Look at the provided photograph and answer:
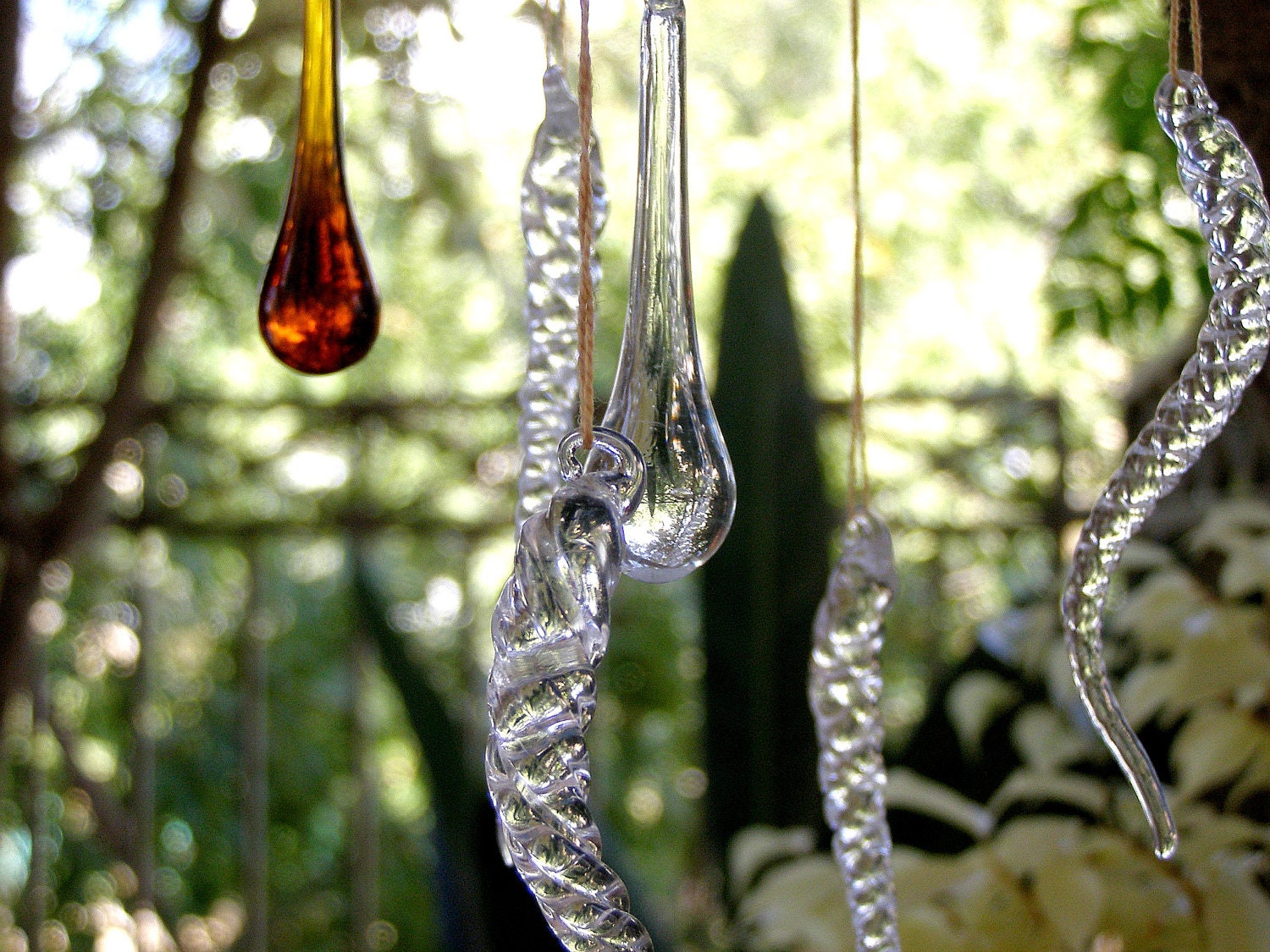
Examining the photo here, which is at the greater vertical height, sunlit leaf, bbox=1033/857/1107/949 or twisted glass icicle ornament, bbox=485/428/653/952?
twisted glass icicle ornament, bbox=485/428/653/952

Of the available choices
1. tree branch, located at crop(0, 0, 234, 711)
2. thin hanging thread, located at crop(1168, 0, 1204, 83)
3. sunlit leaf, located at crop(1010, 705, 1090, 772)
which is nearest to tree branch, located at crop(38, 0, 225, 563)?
tree branch, located at crop(0, 0, 234, 711)

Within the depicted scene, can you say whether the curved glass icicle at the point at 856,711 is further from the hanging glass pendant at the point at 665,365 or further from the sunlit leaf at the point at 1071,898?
the sunlit leaf at the point at 1071,898

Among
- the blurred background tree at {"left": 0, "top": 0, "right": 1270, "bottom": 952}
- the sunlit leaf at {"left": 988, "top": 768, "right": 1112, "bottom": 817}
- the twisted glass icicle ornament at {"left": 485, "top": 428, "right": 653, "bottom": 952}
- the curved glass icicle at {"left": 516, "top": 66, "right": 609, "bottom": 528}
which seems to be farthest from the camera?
the blurred background tree at {"left": 0, "top": 0, "right": 1270, "bottom": 952}

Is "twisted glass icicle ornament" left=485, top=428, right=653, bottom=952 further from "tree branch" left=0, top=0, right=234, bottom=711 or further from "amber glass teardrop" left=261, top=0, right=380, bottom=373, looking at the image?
"tree branch" left=0, top=0, right=234, bottom=711

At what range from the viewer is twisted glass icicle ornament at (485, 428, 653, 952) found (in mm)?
166

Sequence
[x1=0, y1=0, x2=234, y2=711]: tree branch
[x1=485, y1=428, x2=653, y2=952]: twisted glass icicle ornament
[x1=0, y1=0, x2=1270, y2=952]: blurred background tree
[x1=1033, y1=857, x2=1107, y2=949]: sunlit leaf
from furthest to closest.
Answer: [x1=0, y1=0, x2=234, y2=711]: tree branch < [x1=0, y1=0, x2=1270, y2=952]: blurred background tree < [x1=1033, y1=857, x2=1107, y2=949]: sunlit leaf < [x1=485, y1=428, x2=653, y2=952]: twisted glass icicle ornament

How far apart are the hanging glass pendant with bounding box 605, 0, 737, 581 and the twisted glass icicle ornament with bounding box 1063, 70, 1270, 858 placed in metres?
0.08

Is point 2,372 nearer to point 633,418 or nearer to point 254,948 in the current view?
point 254,948

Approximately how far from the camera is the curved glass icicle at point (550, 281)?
266 millimetres

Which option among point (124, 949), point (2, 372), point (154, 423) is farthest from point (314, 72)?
point (124, 949)

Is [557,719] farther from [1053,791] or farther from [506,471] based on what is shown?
[506,471]

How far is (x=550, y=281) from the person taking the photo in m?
0.27

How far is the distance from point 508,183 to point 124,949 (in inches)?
46.1

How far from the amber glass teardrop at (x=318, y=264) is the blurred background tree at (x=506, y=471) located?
0.25m
